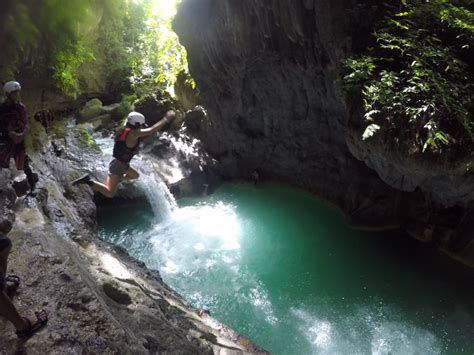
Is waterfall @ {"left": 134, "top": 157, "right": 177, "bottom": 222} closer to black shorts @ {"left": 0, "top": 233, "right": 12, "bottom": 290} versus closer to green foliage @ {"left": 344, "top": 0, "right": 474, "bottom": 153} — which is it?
green foliage @ {"left": 344, "top": 0, "right": 474, "bottom": 153}

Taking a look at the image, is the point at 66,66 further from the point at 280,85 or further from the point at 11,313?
the point at 11,313

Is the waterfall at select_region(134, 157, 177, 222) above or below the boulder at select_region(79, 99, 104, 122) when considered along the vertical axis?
below

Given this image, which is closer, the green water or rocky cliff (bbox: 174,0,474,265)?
the green water

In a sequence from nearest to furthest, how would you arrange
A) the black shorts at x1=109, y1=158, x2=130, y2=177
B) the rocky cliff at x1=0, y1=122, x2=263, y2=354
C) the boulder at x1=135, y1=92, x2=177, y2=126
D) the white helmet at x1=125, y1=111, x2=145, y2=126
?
the rocky cliff at x1=0, y1=122, x2=263, y2=354
the white helmet at x1=125, y1=111, x2=145, y2=126
the black shorts at x1=109, y1=158, x2=130, y2=177
the boulder at x1=135, y1=92, x2=177, y2=126

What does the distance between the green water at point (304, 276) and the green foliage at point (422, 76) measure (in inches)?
149

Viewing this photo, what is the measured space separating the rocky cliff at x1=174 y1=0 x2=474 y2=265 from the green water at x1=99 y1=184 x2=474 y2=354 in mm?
844

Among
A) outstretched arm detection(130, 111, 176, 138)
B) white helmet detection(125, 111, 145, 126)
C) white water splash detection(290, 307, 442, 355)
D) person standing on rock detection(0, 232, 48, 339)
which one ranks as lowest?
white water splash detection(290, 307, 442, 355)

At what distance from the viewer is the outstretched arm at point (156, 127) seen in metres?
6.06

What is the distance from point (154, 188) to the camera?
40.8 ft

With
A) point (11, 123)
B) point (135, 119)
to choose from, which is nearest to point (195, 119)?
point (135, 119)

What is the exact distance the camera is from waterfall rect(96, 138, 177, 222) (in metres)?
12.0

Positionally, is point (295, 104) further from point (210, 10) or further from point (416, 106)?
point (416, 106)

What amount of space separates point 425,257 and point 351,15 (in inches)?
259

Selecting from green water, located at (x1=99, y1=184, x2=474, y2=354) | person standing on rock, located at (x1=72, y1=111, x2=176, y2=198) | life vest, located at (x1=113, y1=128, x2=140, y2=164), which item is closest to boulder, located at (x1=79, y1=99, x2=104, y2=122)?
green water, located at (x1=99, y1=184, x2=474, y2=354)
